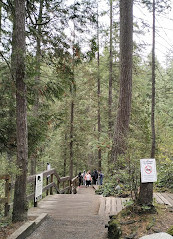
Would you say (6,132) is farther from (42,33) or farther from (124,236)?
(124,236)

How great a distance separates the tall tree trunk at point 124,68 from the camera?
971 cm

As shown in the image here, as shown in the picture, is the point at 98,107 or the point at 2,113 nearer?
the point at 2,113

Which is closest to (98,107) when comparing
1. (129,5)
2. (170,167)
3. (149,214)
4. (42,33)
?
(129,5)

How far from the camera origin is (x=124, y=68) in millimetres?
10094

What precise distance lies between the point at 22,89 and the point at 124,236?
12.0 ft

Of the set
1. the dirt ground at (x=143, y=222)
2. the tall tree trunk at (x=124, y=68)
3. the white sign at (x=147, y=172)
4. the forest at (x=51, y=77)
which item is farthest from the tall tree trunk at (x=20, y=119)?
the tall tree trunk at (x=124, y=68)

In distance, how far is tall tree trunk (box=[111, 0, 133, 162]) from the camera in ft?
31.9

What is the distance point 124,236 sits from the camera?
152 inches

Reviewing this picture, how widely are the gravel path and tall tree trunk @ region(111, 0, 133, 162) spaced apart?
2998mm

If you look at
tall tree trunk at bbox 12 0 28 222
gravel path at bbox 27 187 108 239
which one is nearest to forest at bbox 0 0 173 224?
tall tree trunk at bbox 12 0 28 222

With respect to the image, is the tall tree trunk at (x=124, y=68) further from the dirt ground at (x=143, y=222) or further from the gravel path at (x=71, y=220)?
the dirt ground at (x=143, y=222)

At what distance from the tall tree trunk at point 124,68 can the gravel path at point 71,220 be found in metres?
3.00

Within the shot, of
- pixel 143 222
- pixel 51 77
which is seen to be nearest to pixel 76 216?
pixel 143 222

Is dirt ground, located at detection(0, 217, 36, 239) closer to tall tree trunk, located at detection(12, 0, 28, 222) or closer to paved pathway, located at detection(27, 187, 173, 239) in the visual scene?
tall tree trunk, located at detection(12, 0, 28, 222)
